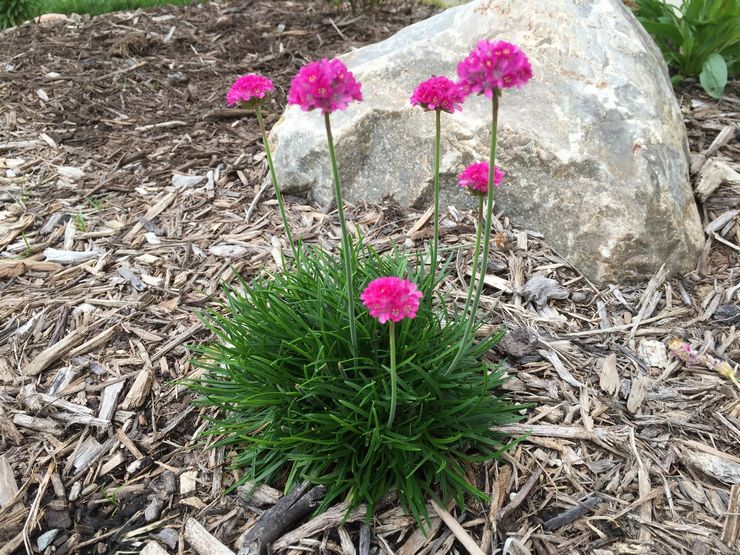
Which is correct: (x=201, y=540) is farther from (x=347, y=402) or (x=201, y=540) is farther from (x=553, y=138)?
(x=553, y=138)

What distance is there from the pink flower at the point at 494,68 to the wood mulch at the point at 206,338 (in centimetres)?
141

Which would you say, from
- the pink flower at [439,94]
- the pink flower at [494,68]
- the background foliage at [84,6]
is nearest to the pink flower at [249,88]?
the pink flower at [439,94]

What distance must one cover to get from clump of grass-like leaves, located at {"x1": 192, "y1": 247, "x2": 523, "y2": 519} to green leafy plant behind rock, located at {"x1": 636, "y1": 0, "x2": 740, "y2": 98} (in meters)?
3.28

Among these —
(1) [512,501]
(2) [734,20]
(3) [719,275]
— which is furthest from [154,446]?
(2) [734,20]

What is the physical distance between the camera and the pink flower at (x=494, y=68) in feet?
5.19

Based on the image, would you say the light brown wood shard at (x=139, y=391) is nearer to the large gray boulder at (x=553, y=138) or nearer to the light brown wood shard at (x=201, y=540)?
the light brown wood shard at (x=201, y=540)

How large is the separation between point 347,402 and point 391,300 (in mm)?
560

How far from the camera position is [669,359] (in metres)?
2.83

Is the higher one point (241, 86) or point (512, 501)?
point (241, 86)

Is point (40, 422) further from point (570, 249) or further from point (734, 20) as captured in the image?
point (734, 20)

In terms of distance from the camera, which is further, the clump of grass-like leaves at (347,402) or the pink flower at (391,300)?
the clump of grass-like leaves at (347,402)

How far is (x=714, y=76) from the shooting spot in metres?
4.36

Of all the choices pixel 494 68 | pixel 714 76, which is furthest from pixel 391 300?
pixel 714 76

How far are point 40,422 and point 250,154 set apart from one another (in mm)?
2347
